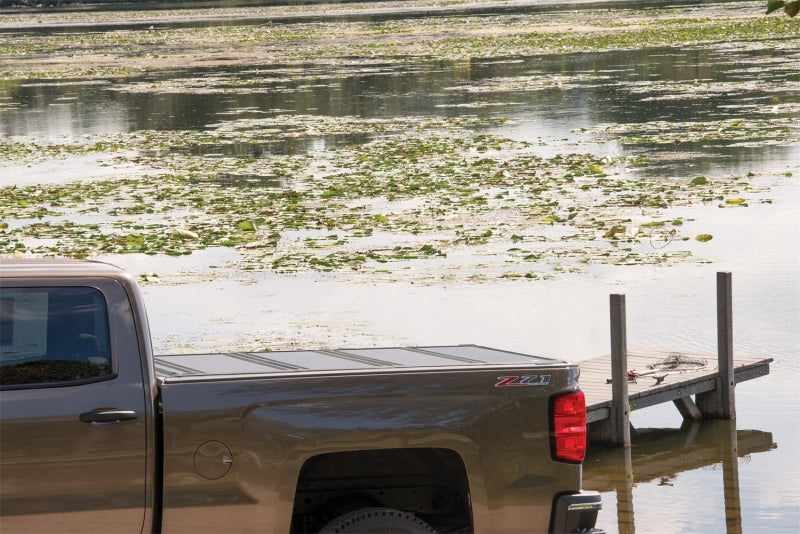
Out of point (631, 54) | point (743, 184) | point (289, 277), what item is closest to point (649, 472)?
point (289, 277)

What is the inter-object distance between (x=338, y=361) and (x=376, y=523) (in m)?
0.96

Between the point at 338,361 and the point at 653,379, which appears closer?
the point at 338,361

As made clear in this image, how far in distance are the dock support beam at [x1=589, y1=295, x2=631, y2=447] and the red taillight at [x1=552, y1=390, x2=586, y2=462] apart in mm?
4534

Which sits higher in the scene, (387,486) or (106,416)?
(106,416)

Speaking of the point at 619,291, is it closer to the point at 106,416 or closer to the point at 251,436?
the point at 251,436

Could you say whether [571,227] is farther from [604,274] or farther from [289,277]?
[289,277]

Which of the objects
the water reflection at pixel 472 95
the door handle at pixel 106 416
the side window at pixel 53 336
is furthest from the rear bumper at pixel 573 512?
the water reflection at pixel 472 95

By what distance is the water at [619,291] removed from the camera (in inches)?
423

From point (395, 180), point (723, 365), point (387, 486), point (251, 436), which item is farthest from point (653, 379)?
point (395, 180)

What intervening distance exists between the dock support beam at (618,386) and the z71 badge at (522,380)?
4.64m

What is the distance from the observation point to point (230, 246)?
1952cm

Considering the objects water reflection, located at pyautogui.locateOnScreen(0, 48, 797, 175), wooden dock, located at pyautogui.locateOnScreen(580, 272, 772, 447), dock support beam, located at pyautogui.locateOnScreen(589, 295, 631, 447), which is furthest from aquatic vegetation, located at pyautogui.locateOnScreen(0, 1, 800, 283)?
dock support beam, located at pyautogui.locateOnScreen(589, 295, 631, 447)

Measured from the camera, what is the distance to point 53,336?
6305 millimetres

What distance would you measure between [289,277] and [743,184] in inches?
361
